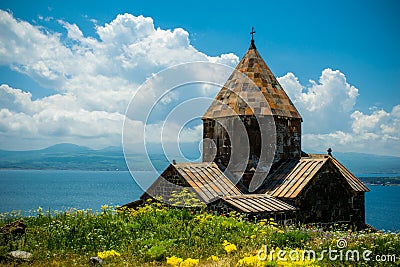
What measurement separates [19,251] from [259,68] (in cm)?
1287

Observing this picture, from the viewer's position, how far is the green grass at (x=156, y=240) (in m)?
8.40

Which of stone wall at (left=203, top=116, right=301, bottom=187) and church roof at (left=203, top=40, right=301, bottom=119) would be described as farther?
church roof at (left=203, top=40, right=301, bottom=119)

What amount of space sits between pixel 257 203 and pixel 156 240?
18.9 ft

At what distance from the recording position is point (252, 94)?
17.3m

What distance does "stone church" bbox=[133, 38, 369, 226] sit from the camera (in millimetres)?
14984

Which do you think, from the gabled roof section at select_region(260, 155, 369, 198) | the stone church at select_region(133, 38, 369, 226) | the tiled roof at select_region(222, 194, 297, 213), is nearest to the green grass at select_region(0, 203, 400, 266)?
the tiled roof at select_region(222, 194, 297, 213)

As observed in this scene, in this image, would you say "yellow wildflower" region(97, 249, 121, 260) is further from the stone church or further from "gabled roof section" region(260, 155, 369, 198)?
"gabled roof section" region(260, 155, 369, 198)

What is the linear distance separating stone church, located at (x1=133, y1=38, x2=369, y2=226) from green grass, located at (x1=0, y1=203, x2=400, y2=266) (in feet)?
10.7

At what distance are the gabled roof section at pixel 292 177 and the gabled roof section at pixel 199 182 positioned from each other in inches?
54.4

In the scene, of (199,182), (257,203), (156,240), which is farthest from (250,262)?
(199,182)

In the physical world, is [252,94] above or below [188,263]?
above

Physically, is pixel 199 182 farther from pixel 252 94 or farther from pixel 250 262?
pixel 250 262

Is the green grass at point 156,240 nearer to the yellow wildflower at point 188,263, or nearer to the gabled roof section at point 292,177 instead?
the yellow wildflower at point 188,263

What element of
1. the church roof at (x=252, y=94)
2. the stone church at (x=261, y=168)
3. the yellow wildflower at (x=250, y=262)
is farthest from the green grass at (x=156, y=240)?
the church roof at (x=252, y=94)
